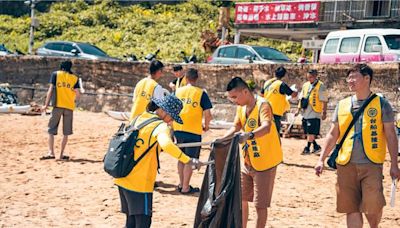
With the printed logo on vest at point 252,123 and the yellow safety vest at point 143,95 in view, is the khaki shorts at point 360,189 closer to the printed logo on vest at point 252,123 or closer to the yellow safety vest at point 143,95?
the printed logo on vest at point 252,123

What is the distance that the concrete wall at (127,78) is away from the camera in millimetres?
18234

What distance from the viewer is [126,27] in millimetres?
38969

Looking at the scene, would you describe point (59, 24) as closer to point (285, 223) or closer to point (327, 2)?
point (327, 2)

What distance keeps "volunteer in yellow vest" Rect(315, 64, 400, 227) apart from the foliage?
25919mm

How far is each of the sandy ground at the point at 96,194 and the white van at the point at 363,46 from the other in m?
4.97

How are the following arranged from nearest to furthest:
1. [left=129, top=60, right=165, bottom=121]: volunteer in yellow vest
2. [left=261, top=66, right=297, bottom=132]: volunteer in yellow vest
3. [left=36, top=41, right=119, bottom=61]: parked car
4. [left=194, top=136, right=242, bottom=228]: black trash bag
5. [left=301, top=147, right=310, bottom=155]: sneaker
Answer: [left=194, top=136, right=242, bottom=228]: black trash bag, [left=129, top=60, right=165, bottom=121]: volunteer in yellow vest, [left=261, top=66, right=297, bottom=132]: volunteer in yellow vest, [left=301, top=147, right=310, bottom=155]: sneaker, [left=36, top=41, right=119, bottom=61]: parked car

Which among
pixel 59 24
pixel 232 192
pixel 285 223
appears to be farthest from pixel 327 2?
pixel 232 192

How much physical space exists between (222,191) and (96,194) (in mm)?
3833

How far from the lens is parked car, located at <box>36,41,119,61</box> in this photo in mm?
27266

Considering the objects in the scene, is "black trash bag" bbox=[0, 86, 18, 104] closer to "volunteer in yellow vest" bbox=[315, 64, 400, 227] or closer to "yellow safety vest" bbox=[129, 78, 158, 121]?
"yellow safety vest" bbox=[129, 78, 158, 121]

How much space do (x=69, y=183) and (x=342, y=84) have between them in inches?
357

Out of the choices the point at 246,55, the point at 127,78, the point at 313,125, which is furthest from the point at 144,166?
the point at 127,78

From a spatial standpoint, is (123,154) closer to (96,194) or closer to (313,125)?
(96,194)

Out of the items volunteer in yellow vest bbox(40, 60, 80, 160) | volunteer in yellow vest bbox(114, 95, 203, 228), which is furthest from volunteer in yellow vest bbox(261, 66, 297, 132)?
volunteer in yellow vest bbox(114, 95, 203, 228)
